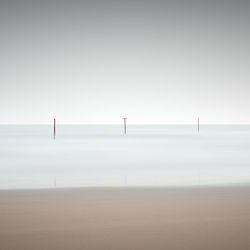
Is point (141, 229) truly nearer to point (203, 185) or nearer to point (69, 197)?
point (69, 197)

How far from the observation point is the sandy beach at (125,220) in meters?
5.04

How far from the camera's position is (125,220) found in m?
6.11

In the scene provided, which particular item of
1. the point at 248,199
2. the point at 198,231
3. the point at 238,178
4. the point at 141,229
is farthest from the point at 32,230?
the point at 238,178

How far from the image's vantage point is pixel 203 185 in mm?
10562

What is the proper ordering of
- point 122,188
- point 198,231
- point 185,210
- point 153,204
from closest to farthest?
point 198,231, point 185,210, point 153,204, point 122,188

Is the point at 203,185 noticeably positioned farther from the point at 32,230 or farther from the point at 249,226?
the point at 32,230

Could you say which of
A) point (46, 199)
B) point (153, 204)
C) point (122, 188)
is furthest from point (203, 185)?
point (46, 199)

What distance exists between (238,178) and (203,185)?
7.58 feet

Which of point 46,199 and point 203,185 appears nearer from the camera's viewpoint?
point 46,199

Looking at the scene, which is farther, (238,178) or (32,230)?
(238,178)

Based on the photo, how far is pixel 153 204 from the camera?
7562 millimetres

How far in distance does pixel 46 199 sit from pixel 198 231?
146 inches

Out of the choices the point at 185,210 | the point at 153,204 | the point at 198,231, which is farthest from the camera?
the point at 153,204

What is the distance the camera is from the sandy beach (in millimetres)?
5039
